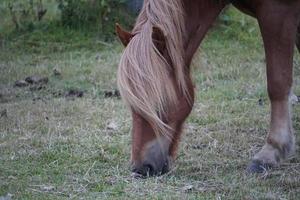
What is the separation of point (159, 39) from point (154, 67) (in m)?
0.17

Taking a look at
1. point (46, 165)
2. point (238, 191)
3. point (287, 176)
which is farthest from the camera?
point (46, 165)

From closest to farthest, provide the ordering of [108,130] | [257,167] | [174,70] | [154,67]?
[154,67], [174,70], [257,167], [108,130]

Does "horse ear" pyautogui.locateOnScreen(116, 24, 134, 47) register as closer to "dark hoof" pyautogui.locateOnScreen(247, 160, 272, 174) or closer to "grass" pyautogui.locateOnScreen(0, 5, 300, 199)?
"grass" pyautogui.locateOnScreen(0, 5, 300, 199)

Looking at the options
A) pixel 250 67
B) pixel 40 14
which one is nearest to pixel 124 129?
pixel 250 67

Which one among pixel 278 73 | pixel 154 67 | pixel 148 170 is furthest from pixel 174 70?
pixel 278 73

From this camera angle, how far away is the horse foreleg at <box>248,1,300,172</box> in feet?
12.7

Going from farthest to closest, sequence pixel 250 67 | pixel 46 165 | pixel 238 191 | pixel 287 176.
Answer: pixel 250 67
pixel 46 165
pixel 287 176
pixel 238 191

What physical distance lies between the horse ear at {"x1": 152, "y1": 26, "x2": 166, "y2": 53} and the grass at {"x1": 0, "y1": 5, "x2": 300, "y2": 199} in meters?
0.36

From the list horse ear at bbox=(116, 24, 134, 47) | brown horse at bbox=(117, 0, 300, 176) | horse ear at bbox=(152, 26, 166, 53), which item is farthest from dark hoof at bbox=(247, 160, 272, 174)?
horse ear at bbox=(116, 24, 134, 47)

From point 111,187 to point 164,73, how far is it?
2.14 feet

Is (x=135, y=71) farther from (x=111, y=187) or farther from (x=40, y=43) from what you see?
(x=40, y=43)

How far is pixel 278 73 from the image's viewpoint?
13.0ft

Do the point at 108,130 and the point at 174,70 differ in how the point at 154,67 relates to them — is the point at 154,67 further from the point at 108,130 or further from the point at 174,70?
the point at 108,130

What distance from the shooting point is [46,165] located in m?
4.09
